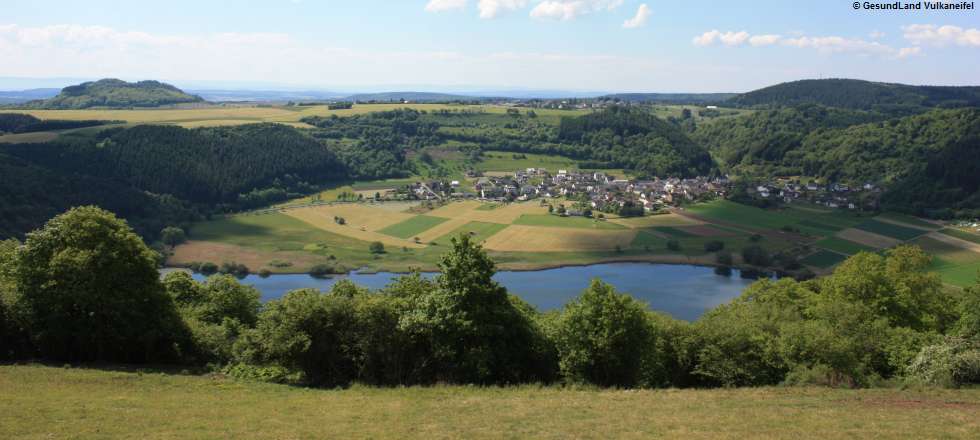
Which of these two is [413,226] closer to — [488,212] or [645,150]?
[488,212]

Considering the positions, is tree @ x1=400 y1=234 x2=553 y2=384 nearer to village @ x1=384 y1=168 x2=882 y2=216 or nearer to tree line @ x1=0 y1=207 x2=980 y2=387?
tree line @ x1=0 y1=207 x2=980 y2=387

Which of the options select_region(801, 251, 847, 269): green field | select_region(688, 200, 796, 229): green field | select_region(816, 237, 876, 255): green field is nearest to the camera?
select_region(801, 251, 847, 269): green field

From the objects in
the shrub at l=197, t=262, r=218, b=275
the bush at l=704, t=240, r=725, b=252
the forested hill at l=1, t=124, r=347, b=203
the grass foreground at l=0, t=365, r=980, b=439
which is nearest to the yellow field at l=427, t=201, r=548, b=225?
the bush at l=704, t=240, r=725, b=252

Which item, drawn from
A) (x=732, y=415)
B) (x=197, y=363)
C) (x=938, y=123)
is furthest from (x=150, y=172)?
(x=938, y=123)

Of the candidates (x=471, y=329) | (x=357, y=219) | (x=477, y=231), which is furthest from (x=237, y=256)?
(x=471, y=329)

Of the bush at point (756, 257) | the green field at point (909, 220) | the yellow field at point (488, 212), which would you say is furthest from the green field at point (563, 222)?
the green field at point (909, 220)
